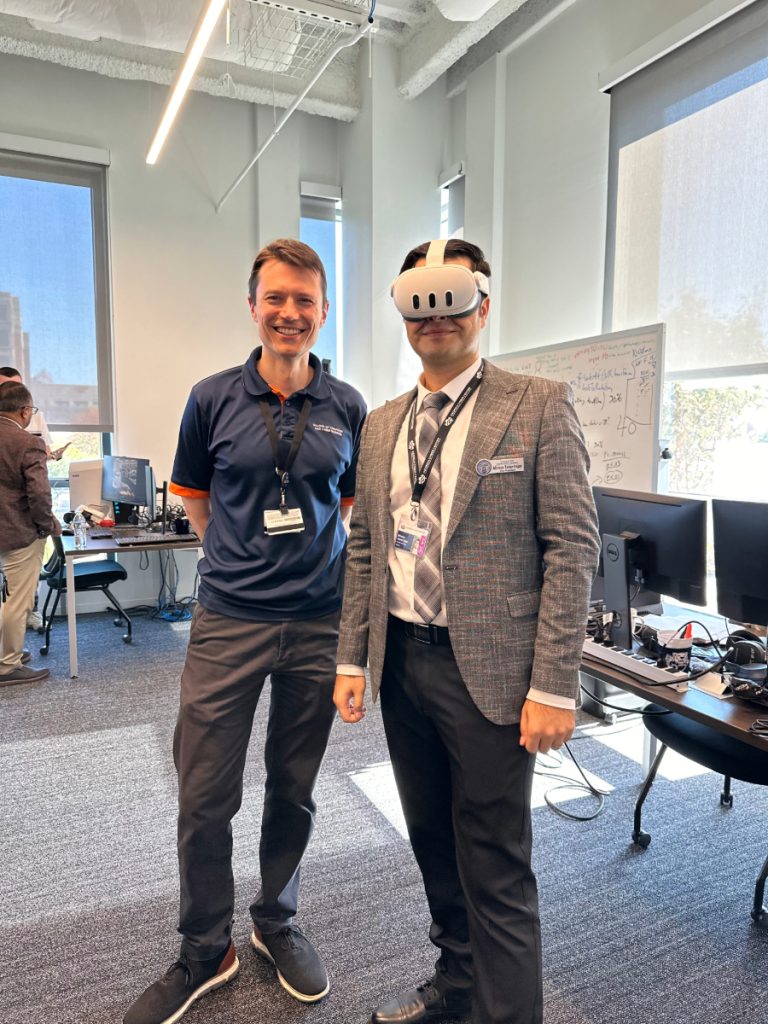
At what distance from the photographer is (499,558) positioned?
1130 mm

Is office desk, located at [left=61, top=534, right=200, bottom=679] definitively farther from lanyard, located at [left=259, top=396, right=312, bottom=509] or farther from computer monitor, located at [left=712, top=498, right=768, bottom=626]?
computer monitor, located at [left=712, top=498, right=768, bottom=626]

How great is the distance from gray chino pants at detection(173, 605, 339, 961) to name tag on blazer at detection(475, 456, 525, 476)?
0.59 metres

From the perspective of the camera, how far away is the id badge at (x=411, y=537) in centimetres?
121

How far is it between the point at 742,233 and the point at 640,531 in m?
1.77

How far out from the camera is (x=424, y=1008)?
143cm

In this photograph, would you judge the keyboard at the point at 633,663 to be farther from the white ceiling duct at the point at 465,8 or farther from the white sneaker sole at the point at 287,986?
the white ceiling duct at the point at 465,8

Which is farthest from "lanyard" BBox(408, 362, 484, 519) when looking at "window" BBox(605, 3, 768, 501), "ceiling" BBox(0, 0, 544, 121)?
"ceiling" BBox(0, 0, 544, 121)

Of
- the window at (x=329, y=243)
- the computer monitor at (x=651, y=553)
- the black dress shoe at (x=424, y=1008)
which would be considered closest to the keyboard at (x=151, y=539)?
the window at (x=329, y=243)

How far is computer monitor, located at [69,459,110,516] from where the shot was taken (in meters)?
4.79

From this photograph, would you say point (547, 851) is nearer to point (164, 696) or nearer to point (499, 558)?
point (499, 558)

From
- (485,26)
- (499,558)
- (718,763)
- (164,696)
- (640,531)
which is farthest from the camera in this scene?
(485,26)

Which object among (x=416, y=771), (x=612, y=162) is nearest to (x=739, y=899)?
(x=416, y=771)

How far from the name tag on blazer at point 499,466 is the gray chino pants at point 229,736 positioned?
0.59 m

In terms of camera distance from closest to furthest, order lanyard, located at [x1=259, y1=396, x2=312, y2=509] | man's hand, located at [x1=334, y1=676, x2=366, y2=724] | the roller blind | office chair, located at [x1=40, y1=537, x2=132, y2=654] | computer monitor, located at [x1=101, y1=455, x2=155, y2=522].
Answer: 1. man's hand, located at [x1=334, y1=676, x2=366, y2=724]
2. lanyard, located at [x1=259, y1=396, x2=312, y2=509]
3. the roller blind
4. office chair, located at [x1=40, y1=537, x2=132, y2=654]
5. computer monitor, located at [x1=101, y1=455, x2=155, y2=522]
